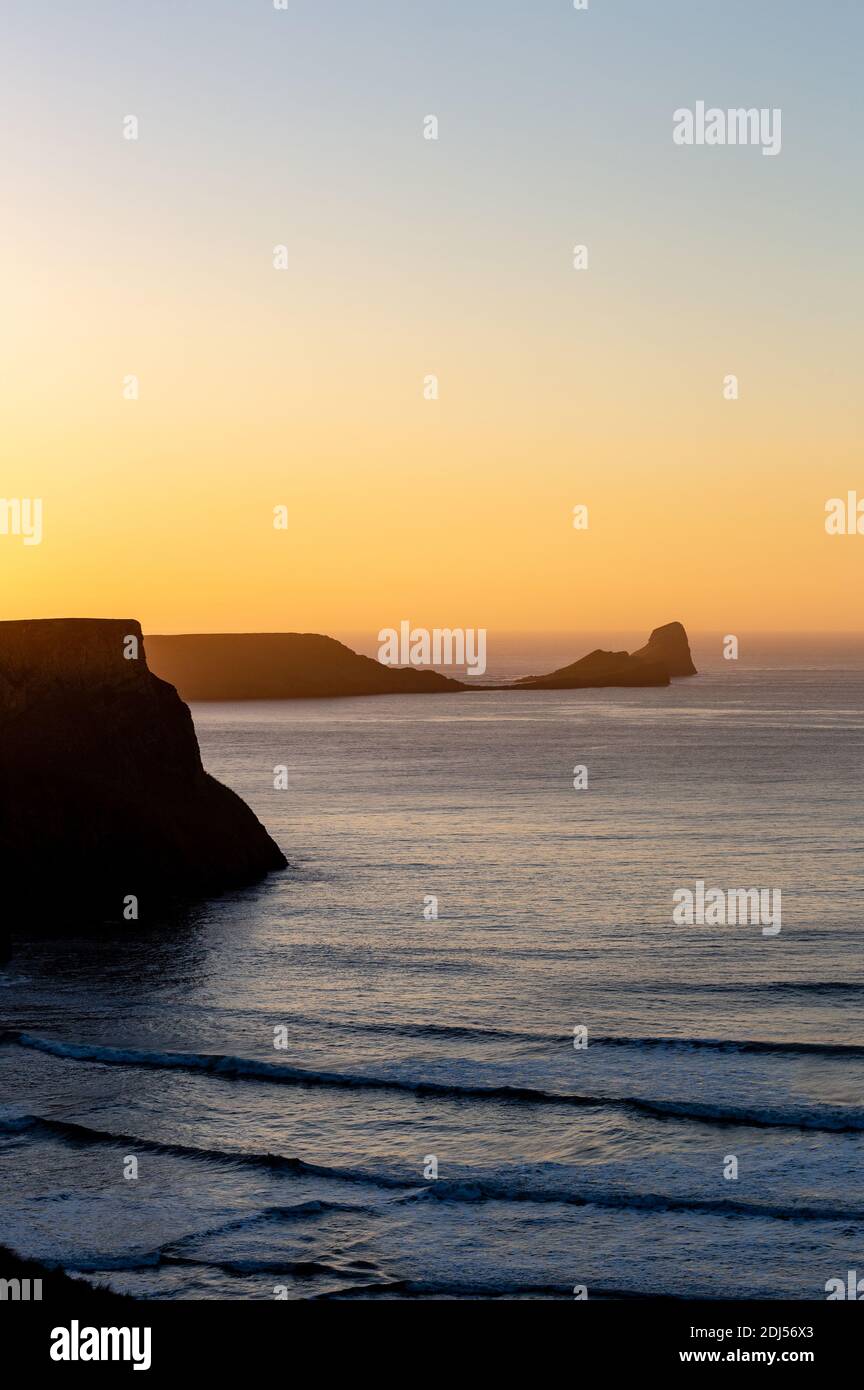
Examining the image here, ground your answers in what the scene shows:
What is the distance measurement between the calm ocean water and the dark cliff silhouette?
4.30ft

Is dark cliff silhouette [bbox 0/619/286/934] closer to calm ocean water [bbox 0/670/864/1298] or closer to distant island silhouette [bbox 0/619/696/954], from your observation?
distant island silhouette [bbox 0/619/696/954]

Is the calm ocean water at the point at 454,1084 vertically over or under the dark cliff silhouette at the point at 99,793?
under

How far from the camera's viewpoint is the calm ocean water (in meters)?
18.7

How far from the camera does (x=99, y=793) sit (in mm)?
45375

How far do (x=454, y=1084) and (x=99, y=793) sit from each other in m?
23.3

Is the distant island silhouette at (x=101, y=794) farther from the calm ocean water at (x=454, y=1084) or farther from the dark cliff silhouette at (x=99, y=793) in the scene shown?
the calm ocean water at (x=454, y=1084)

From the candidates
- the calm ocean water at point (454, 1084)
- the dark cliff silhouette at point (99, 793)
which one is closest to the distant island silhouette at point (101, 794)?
the dark cliff silhouette at point (99, 793)

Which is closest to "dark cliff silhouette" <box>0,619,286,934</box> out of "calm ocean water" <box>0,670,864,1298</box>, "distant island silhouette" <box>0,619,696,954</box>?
"distant island silhouette" <box>0,619,696,954</box>

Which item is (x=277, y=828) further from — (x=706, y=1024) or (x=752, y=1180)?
(x=752, y=1180)

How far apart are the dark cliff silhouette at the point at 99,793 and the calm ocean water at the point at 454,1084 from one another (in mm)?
1309

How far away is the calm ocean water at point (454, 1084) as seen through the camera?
1869 cm

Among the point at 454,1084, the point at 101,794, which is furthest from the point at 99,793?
the point at 454,1084
